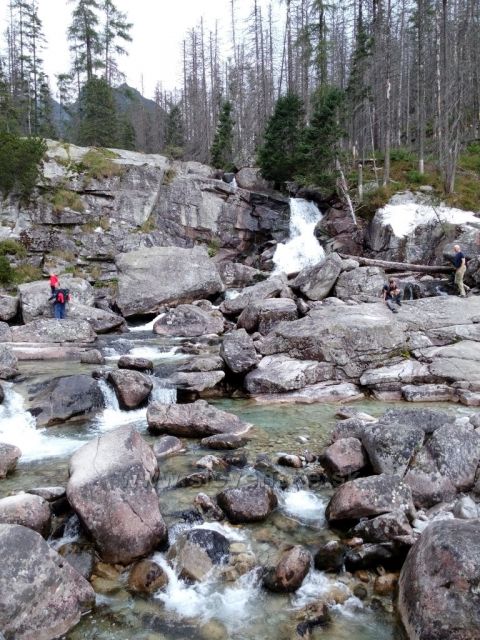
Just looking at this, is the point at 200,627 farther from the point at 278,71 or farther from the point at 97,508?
the point at 278,71

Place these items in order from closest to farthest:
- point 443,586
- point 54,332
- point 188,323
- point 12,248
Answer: point 443,586 < point 54,332 < point 188,323 < point 12,248

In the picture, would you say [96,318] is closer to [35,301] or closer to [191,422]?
[35,301]

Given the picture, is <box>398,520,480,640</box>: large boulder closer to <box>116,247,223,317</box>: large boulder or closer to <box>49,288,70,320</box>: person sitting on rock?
<box>49,288,70,320</box>: person sitting on rock

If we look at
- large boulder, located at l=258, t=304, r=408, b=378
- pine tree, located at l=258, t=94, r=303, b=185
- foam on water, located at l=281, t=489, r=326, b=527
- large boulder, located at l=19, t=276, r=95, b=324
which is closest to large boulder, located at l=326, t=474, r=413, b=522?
foam on water, located at l=281, t=489, r=326, b=527

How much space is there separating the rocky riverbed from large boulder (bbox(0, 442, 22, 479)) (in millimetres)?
52

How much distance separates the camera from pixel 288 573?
5262mm

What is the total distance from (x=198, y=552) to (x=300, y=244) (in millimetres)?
23920

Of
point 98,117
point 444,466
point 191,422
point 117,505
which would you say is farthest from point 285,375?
point 98,117

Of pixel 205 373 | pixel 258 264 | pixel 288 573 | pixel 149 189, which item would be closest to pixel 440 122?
pixel 258 264

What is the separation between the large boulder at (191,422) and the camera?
945cm

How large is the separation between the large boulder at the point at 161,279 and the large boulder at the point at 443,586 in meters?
18.1

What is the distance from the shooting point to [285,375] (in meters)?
12.4

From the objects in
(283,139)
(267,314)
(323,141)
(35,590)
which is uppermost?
(283,139)

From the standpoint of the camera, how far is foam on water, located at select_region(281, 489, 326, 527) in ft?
21.5
